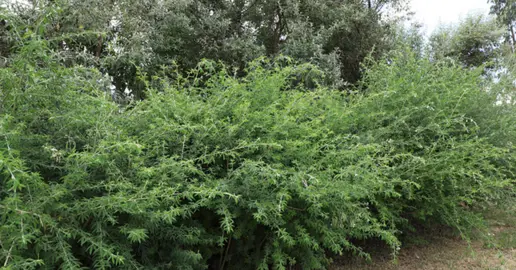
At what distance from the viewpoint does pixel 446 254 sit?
4.11 metres

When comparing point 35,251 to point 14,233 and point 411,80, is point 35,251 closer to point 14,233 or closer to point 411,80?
point 14,233

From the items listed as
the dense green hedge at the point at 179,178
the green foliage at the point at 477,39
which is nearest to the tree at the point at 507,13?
the green foliage at the point at 477,39

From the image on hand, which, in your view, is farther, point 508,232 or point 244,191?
point 508,232

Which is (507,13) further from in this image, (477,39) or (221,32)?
(221,32)

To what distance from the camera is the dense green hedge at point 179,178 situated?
5.50 feet

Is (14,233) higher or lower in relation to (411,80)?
lower

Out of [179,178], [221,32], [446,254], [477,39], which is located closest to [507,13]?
[477,39]

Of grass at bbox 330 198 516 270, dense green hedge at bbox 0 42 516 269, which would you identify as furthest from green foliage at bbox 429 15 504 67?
dense green hedge at bbox 0 42 516 269

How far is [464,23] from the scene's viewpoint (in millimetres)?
15102

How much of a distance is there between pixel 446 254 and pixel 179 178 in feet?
11.4

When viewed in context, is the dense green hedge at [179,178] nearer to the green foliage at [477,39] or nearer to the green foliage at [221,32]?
the green foliage at [221,32]

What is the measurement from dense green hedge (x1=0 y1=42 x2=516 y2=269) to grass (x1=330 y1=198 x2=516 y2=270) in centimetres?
56

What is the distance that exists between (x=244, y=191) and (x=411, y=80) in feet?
9.36

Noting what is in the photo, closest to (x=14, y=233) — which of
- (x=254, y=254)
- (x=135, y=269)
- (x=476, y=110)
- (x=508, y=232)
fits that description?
(x=135, y=269)
